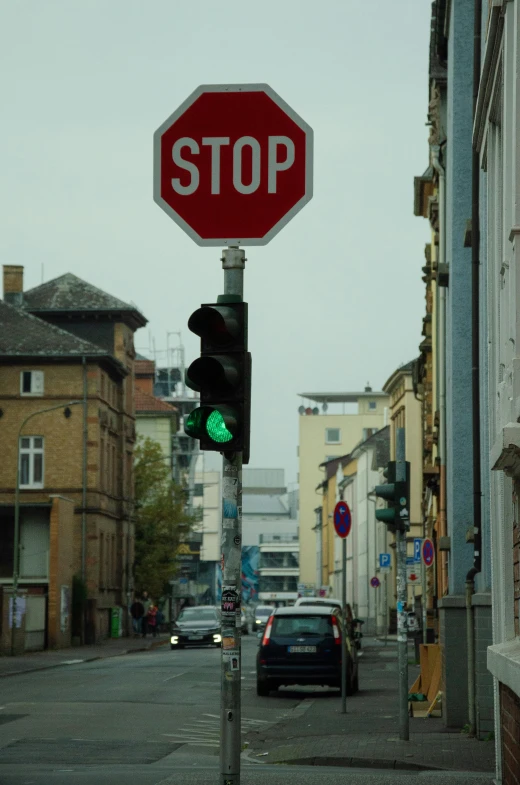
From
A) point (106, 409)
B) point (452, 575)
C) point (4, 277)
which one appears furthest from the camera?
point (4, 277)

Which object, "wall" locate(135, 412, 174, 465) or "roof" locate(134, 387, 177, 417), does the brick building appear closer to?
"roof" locate(134, 387, 177, 417)

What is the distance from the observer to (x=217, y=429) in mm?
7430

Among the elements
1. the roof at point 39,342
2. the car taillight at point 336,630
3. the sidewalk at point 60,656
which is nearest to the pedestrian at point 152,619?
the sidewalk at point 60,656

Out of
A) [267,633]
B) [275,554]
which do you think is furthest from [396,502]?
[275,554]

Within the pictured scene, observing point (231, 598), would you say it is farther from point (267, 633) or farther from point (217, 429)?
point (267, 633)

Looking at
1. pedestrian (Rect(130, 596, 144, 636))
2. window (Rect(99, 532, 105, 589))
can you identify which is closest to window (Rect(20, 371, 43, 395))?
window (Rect(99, 532, 105, 589))

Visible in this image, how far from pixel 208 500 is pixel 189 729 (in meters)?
140

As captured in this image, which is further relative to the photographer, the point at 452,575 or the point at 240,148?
the point at 452,575

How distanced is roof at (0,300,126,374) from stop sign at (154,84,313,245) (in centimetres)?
5595

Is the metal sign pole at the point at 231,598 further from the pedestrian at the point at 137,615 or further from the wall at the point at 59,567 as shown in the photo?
the pedestrian at the point at 137,615

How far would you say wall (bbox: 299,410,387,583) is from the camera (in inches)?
5881

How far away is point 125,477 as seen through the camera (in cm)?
7356

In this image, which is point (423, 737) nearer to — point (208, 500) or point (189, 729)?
point (189, 729)

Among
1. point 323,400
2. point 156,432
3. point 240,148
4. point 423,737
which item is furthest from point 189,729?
point 323,400
